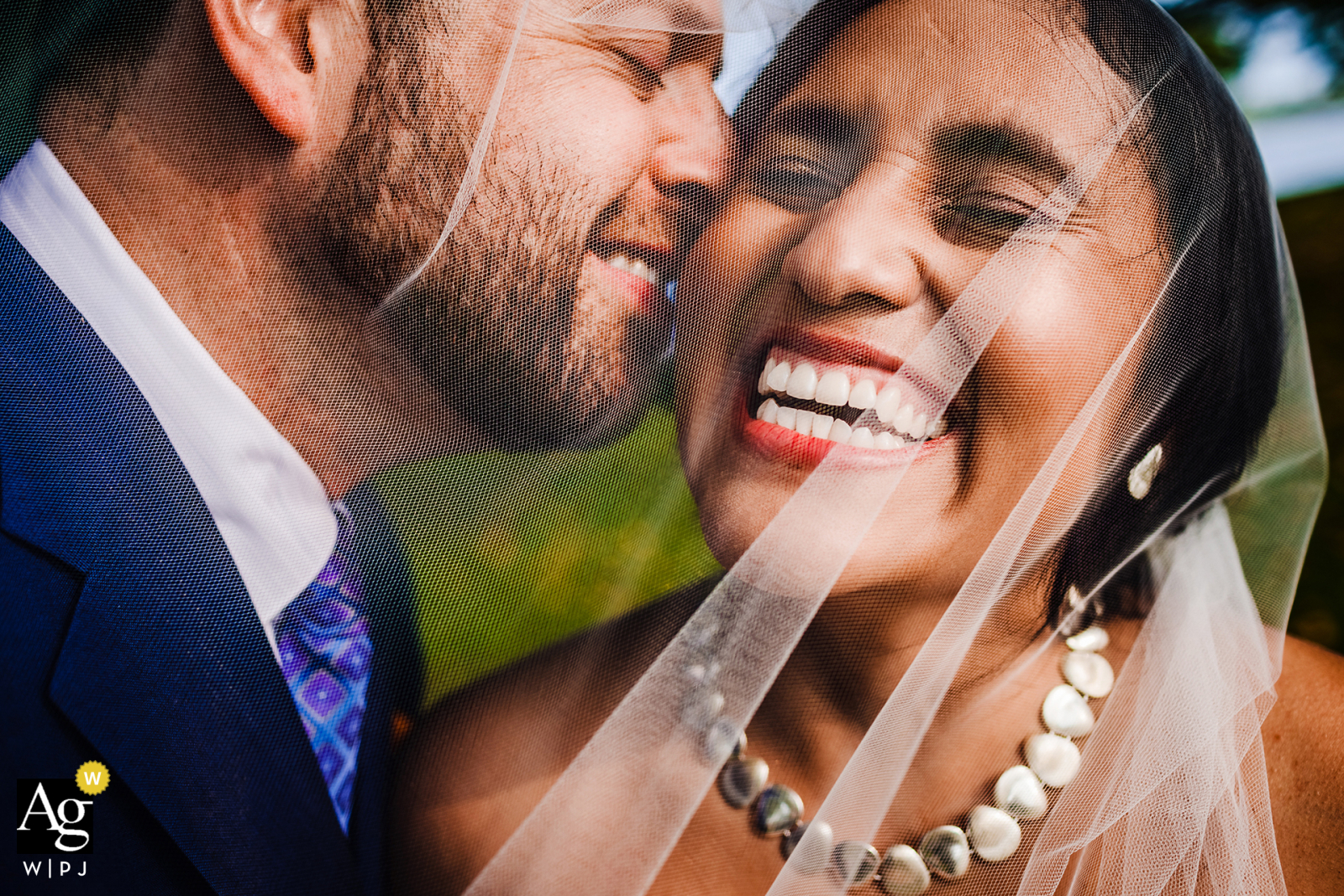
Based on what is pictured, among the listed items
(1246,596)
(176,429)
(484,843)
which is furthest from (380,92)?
(1246,596)

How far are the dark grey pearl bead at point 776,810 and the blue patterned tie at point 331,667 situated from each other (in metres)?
0.57

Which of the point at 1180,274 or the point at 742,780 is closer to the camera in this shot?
the point at 1180,274

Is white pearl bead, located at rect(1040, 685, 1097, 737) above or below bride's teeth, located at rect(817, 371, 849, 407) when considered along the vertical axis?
below

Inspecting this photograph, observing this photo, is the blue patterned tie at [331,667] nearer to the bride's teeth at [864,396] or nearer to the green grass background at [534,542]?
the green grass background at [534,542]

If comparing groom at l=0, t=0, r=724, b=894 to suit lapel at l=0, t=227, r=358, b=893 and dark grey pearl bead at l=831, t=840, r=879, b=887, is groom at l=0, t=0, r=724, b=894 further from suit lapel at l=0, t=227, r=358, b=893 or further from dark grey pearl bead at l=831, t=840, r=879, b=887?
dark grey pearl bead at l=831, t=840, r=879, b=887

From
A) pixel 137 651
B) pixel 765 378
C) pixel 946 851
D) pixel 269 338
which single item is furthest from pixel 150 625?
pixel 946 851

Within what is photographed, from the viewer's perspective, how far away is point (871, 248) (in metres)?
0.80

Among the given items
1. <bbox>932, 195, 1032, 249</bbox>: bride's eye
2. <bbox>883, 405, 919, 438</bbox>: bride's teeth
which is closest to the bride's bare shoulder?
<bbox>883, 405, 919, 438</bbox>: bride's teeth

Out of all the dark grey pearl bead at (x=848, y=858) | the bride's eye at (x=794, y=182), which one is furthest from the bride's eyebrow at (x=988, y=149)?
the dark grey pearl bead at (x=848, y=858)

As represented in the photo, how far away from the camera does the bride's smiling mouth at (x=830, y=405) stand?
2.76 ft

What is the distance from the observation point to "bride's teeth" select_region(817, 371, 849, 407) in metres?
0.86

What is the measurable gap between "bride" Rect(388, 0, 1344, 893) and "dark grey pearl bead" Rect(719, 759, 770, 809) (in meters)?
0.06

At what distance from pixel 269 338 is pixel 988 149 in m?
0.87

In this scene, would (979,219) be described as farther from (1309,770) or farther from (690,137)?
(1309,770)
